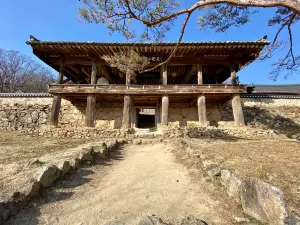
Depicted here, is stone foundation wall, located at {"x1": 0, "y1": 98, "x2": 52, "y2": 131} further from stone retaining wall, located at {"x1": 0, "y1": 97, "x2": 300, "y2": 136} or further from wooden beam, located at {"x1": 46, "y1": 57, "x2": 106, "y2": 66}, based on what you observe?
wooden beam, located at {"x1": 46, "y1": 57, "x2": 106, "y2": 66}

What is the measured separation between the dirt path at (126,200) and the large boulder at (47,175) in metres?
0.16

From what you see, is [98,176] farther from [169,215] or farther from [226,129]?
[226,129]

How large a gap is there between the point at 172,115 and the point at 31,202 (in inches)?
472

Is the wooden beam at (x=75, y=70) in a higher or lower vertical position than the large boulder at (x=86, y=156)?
higher

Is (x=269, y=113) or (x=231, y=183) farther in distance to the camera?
(x=269, y=113)

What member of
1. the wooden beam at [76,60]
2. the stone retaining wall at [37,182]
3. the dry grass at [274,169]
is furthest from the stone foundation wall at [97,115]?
the dry grass at [274,169]

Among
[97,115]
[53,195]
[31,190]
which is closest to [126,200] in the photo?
[53,195]

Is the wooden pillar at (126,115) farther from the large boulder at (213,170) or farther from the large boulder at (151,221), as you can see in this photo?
the large boulder at (151,221)

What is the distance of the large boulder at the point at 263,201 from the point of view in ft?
6.71

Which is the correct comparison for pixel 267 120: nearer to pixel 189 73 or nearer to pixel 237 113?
pixel 237 113

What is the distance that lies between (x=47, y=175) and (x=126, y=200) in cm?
143

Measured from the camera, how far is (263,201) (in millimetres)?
2242

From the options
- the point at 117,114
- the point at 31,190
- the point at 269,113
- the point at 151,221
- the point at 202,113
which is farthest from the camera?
the point at 269,113

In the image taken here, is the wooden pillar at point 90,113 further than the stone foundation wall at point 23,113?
No
